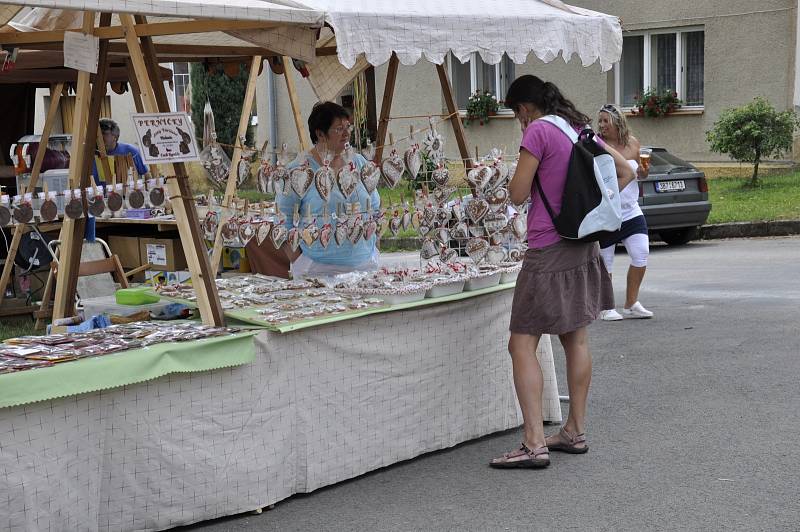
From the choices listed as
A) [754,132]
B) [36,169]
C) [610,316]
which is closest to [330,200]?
[36,169]

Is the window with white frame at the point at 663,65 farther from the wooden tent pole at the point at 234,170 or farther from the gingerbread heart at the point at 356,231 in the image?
the gingerbread heart at the point at 356,231

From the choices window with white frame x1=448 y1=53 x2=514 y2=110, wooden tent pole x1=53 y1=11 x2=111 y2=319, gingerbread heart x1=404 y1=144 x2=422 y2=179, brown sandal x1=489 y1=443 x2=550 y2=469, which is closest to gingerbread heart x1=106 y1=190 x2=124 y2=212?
wooden tent pole x1=53 y1=11 x2=111 y2=319

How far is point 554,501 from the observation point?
438 centimetres

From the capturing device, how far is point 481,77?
20.8m

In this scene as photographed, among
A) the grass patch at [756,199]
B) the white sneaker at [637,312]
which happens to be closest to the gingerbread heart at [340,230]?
the white sneaker at [637,312]

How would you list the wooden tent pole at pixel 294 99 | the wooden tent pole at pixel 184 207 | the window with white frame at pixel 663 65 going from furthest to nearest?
the window with white frame at pixel 663 65 < the wooden tent pole at pixel 294 99 < the wooden tent pole at pixel 184 207

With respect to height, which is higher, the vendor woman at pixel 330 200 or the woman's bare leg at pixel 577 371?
the vendor woman at pixel 330 200

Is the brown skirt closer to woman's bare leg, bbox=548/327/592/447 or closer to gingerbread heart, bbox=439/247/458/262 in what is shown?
woman's bare leg, bbox=548/327/592/447

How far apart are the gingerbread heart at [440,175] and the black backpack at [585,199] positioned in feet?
2.90

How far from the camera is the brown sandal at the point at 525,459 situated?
477cm

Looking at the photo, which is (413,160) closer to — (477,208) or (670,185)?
(477,208)

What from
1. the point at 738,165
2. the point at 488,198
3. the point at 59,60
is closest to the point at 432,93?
the point at 738,165

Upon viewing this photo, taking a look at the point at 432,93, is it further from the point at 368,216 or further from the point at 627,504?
the point at 627,504

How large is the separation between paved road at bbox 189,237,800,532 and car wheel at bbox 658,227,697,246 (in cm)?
624
